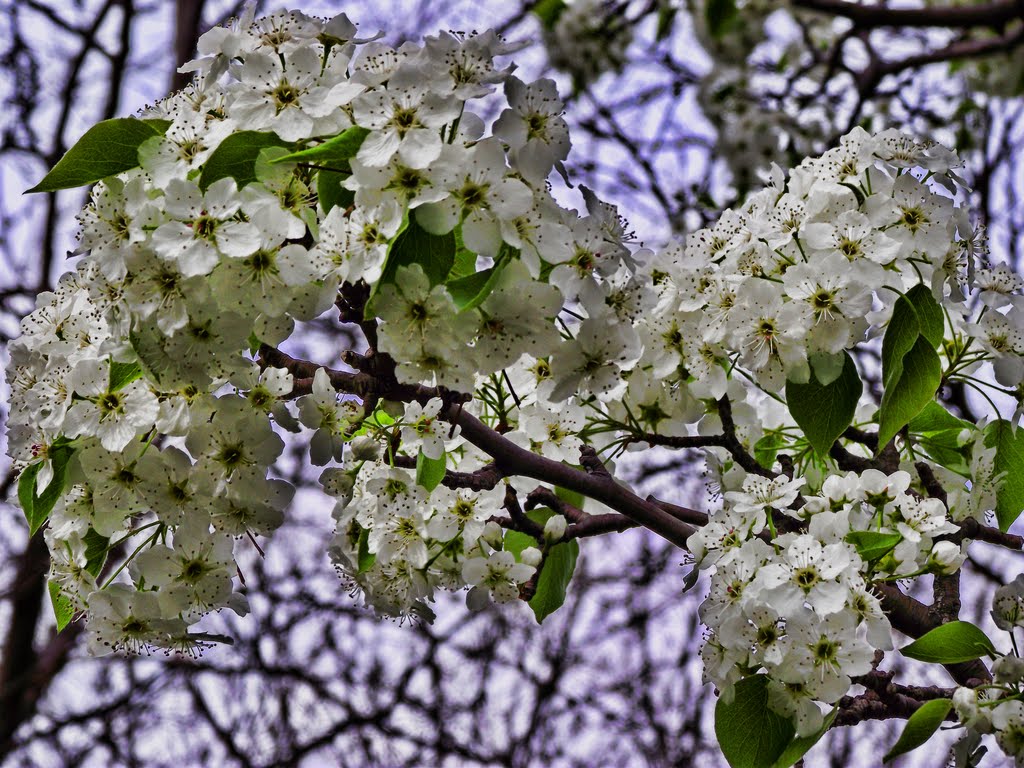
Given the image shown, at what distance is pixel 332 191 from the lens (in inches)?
54.2

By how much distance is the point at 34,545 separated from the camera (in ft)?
19.7

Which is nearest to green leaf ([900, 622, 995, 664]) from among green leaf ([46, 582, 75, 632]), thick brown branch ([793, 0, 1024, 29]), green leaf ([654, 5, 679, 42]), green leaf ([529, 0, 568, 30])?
green leaf ([46, 582, 75, 632])

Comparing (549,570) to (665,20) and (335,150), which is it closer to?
(335,150)

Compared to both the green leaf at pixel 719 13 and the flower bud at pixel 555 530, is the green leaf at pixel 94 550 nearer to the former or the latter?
the flower bud at pixel 555 530

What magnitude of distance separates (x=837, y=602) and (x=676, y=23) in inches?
184

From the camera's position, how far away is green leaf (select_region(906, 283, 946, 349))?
1671 millimetres

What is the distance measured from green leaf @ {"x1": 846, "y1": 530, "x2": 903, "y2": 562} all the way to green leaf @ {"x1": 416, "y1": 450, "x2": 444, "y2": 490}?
0.62 m

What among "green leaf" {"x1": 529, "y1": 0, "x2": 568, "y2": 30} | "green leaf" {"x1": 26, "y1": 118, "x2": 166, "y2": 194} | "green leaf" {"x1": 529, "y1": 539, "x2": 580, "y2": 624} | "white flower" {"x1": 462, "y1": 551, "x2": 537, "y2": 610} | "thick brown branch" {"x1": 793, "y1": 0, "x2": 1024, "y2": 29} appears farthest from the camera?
"green leaf" {"x1": 529, "y1": 0, "x2": 568, "y2": 30}

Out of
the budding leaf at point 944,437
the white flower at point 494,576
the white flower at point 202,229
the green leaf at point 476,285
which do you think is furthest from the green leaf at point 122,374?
the budding leaf at point 944,437

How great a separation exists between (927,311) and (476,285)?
2.47ft

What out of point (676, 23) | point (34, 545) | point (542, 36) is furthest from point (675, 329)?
point (34, 545)

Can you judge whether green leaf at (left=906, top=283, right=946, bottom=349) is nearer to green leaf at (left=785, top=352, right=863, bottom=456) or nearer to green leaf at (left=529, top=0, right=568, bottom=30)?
green leaf at (left=785, top=352, right=863, bottom=456)

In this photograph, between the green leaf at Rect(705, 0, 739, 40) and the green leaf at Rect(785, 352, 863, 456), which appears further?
the green leaf at Rect(705, 0, 739, 40)

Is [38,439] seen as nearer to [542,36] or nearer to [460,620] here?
[542,36]
